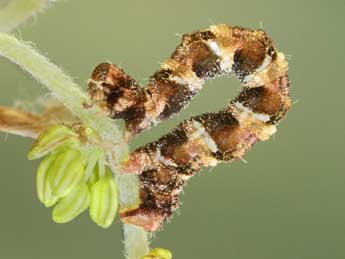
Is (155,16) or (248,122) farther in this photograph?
(155,16)

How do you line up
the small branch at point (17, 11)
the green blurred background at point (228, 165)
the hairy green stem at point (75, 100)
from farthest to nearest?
the green blurred background at point (228, 165) < the small branch at point (17, 11) < the hairy green stem at point (75, 100)

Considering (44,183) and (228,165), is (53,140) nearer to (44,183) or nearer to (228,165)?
(44,183)

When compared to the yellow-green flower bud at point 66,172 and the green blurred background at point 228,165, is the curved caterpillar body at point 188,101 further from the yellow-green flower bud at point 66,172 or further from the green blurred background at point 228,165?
the green blurred background at point 228,165

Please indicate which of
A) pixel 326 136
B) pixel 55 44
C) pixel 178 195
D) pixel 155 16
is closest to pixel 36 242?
pixel 55 44

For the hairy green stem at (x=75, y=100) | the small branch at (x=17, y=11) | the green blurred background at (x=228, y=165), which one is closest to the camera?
the hairy green stem at (x=75, y=100)

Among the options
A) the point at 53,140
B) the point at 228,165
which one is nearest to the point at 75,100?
the point at 53,140

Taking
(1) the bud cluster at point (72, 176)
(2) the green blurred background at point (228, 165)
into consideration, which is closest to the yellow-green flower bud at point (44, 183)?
(1) the bud cluster at point (72, 176)

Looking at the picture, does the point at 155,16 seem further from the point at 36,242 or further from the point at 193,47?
the point at 193,47
